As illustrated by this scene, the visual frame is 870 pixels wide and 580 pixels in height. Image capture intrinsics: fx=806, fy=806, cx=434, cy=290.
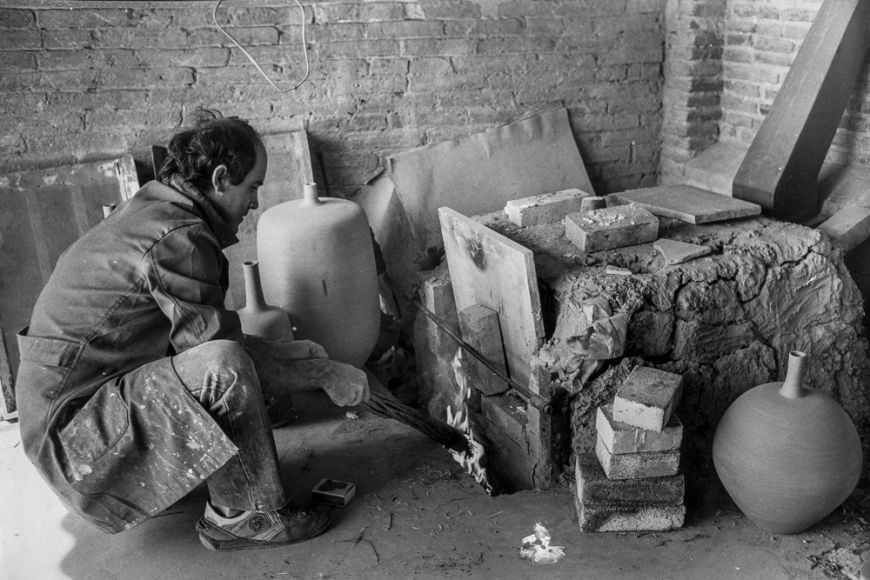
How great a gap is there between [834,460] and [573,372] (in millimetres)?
1006

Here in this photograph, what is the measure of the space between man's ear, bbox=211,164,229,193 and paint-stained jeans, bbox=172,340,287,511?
0.61m

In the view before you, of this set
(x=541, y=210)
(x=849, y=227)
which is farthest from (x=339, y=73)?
(x=849, y=227)

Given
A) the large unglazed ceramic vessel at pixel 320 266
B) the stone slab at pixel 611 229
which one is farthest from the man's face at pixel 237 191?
the stone slab at pixel 611 229

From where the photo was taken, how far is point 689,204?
13.4ft

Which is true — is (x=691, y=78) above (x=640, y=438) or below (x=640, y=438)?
above

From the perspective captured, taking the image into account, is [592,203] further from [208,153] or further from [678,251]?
[208,153]

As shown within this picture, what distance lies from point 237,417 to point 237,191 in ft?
2.87

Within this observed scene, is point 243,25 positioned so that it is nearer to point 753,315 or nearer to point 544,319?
point 544,319

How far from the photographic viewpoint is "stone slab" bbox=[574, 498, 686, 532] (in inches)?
122

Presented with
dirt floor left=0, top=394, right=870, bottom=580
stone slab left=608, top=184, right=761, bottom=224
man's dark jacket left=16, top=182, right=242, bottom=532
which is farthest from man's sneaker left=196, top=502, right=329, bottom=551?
stone slab left=608, top=184, right=761, bottom=224

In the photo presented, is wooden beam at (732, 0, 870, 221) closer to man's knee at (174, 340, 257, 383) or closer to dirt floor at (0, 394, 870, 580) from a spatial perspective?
dirt floor at (0, 394, 870, 580)

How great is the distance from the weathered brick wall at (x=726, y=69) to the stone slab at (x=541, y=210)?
53.8 inches

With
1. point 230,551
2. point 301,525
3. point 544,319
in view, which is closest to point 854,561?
point 544,319

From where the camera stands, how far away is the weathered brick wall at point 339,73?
4.38 m
